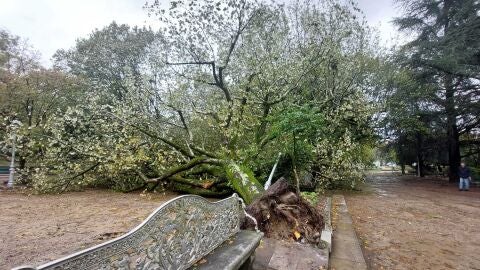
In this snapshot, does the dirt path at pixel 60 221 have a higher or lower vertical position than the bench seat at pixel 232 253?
lower

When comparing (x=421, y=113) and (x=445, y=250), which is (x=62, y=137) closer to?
(x=445, y=250)

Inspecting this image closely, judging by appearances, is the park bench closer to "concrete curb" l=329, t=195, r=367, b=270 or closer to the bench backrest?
the bench backrest

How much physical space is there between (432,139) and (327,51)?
1359 centimetres

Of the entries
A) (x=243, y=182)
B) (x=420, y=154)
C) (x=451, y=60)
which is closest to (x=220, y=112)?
(x=243, y=182)

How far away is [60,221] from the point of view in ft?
24.2

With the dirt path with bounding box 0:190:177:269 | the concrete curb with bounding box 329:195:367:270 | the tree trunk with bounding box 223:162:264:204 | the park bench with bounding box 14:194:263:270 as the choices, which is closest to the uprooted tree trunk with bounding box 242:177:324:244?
the concrete curb with bounding box 329:195:367:270

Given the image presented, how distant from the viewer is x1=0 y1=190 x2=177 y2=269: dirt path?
17.0 ft

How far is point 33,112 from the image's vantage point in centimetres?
1697

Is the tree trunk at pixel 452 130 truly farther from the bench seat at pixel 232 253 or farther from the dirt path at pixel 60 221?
the bench seat at pixel 232 253

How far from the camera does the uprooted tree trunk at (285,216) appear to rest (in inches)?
217

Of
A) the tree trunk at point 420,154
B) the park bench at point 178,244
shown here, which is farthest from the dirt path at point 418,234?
the tree trunk at point 420,154

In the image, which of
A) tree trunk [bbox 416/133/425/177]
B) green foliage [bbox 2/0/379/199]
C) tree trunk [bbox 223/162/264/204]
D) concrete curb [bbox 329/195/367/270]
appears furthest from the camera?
tree trunk [bbox 416/133/425/177]

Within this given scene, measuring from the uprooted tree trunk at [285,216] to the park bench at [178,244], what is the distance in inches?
65.5

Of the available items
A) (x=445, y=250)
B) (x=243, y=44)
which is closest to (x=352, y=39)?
(x=243, y=44)
